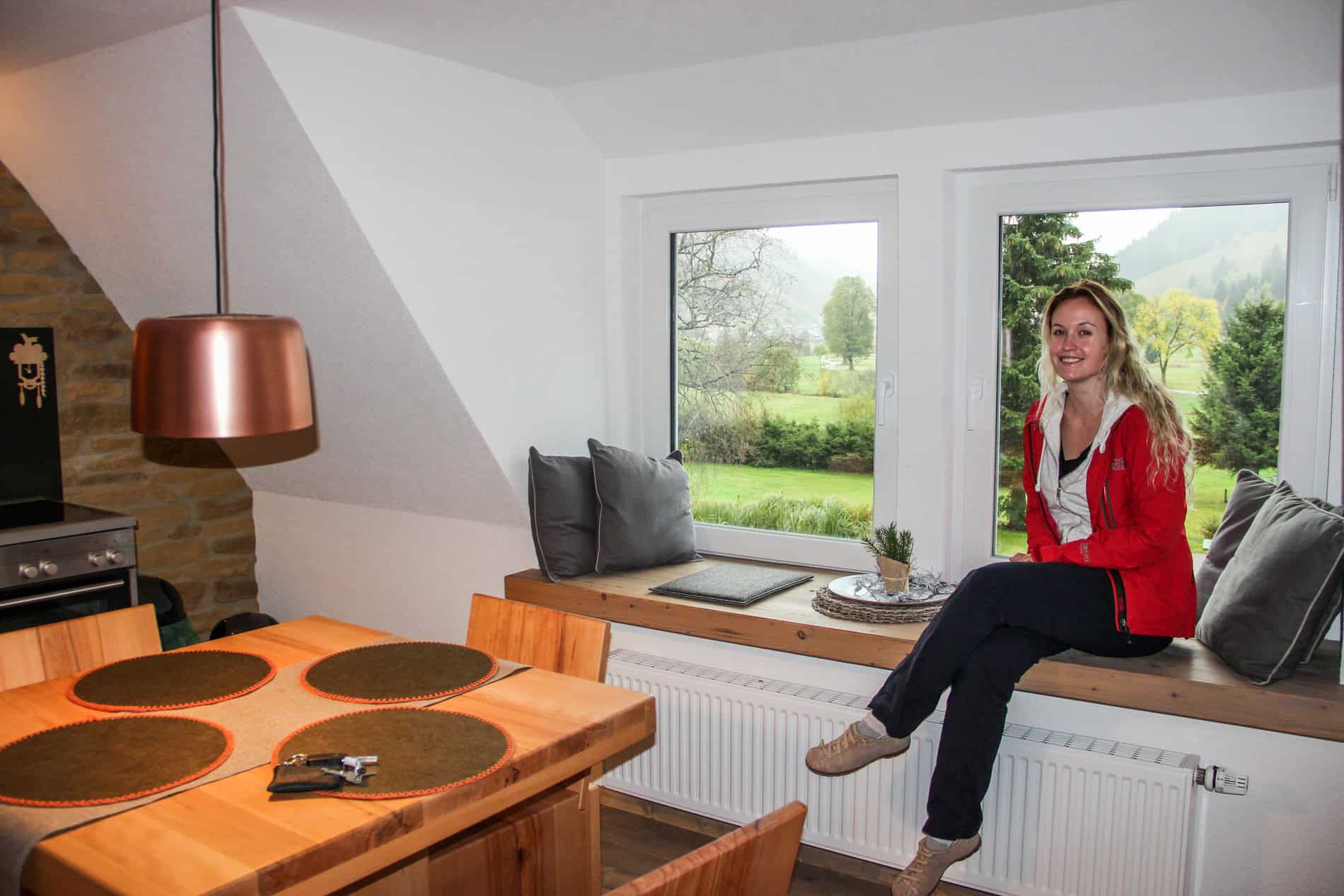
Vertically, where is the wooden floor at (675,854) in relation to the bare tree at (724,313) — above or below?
below

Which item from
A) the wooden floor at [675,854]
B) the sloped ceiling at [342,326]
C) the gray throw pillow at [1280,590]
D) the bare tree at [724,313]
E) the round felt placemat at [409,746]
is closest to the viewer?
the round felt placemat at [409,746]

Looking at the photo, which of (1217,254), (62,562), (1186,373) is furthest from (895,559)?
(62,562)

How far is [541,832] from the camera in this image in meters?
2.44

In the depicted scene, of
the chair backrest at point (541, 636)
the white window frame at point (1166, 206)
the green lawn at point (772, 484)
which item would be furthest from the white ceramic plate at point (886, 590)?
the chair backrest at point (541, 636)

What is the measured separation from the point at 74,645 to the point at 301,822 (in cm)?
124

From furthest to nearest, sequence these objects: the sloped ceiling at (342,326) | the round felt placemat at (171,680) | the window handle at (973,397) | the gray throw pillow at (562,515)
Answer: the gray throw pillow at (562,515) < the window handle at (973,397) < the sloped ceiling at (342,326) < the round felt placemat at (171,680)

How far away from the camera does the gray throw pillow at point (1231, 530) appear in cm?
271

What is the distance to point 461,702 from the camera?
7.23ft

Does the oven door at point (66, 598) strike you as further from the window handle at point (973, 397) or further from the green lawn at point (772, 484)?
the window handle at point (973, 397)

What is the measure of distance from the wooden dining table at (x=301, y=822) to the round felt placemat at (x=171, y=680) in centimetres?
5

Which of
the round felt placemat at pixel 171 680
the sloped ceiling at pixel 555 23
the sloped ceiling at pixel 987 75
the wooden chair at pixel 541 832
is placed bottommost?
the wooden chair at pixel 541 832

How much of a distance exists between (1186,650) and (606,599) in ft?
5.24

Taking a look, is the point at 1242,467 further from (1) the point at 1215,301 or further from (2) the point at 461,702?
(2) the point at 461,702

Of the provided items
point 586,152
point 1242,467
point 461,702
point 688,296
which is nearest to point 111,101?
point 586,152
